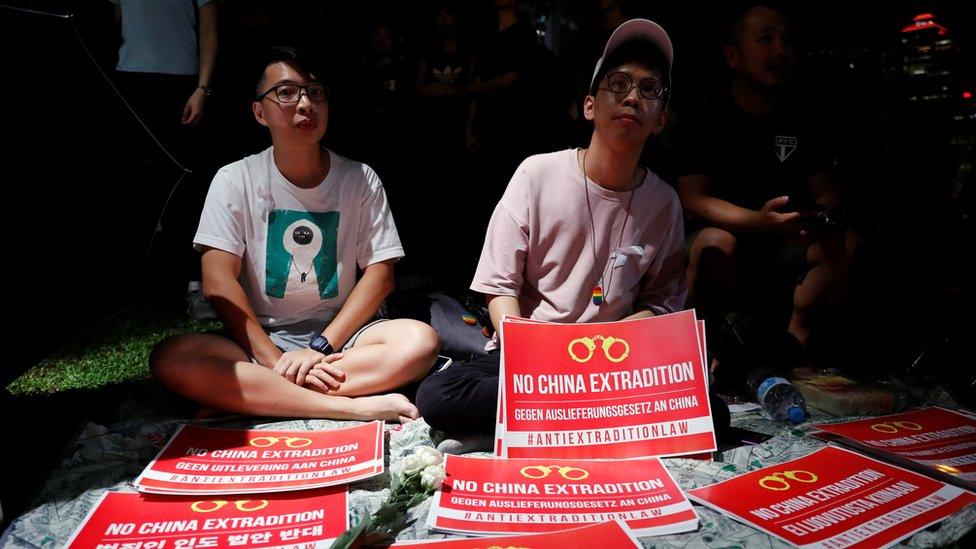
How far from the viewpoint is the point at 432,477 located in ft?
5.55

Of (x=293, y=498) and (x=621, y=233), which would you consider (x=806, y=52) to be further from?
(x=293, y=498)

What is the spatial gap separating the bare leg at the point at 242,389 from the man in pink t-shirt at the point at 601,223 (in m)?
0.33

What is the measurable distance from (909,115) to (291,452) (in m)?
3.95

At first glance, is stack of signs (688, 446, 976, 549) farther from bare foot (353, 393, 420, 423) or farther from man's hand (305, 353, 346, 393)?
man's hand (305, 353, 346, 393)

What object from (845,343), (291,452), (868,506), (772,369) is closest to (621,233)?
(772,369)

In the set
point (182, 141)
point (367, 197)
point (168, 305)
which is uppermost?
point (182, 141)

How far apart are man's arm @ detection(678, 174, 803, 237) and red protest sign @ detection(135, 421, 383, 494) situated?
5.43ft

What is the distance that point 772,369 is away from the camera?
272cm

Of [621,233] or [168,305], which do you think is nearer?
[621,233]

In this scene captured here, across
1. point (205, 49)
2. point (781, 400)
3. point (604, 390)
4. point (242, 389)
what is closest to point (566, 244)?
point (604, 390)

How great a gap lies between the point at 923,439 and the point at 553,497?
1.30 m

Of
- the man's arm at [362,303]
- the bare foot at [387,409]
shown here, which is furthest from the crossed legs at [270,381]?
the man's arm at [362,303]

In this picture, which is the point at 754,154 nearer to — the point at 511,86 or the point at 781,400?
the point at 781,400

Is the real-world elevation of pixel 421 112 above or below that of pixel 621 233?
above
